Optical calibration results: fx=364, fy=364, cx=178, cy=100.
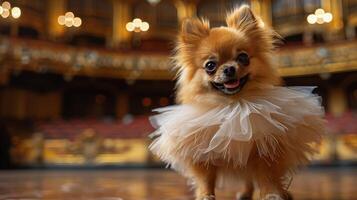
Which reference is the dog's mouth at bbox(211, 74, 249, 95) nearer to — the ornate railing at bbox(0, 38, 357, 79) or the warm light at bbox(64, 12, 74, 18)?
the ornate railing at bbox(0, 38, 357, 79)

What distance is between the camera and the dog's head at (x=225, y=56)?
1.75m

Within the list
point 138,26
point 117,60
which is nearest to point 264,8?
point 138,26

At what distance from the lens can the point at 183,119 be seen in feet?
5.92

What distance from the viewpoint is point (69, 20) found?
15.5m

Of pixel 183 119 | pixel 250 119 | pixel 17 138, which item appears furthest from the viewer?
pixel 17 138

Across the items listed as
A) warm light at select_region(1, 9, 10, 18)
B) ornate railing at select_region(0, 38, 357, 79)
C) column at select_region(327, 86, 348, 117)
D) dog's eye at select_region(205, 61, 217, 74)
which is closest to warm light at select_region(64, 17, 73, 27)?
ornate railing at select_region(0, 38, 357, 79)

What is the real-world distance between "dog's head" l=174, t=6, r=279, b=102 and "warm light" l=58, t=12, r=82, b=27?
47.8 ft

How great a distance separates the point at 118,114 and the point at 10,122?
17.2 feet

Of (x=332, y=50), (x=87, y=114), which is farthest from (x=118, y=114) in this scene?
(x=332, y=50)

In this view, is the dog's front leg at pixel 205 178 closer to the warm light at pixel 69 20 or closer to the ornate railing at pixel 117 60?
the ornate railing at pixel 117 60

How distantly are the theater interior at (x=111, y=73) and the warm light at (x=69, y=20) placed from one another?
0.15ft

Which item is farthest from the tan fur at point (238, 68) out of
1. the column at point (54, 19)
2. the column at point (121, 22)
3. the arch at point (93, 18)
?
the column at point (121, 22)

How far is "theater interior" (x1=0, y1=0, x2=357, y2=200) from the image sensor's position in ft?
34.1

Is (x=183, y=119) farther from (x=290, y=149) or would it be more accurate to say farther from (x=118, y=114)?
(x=118, y=114)
